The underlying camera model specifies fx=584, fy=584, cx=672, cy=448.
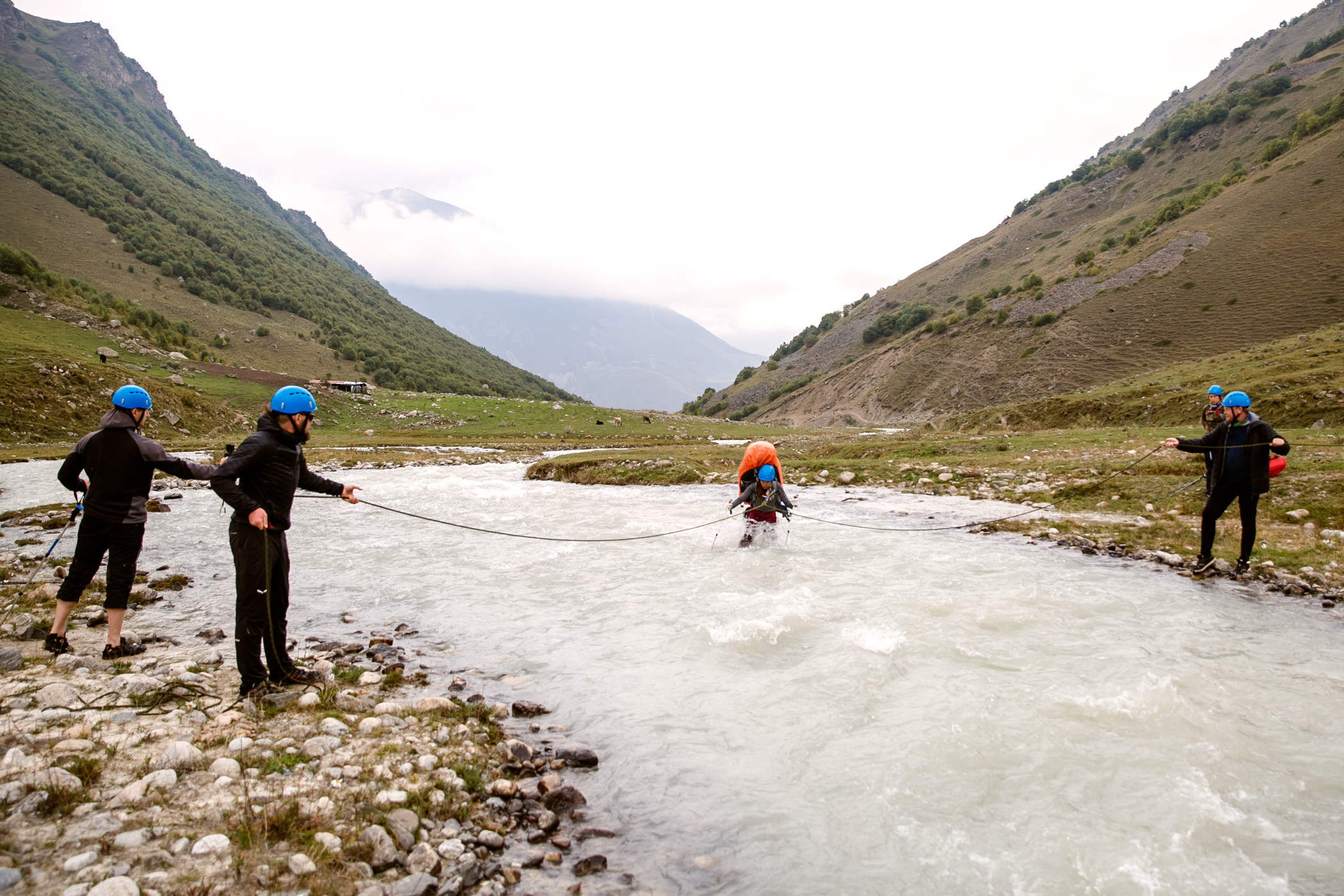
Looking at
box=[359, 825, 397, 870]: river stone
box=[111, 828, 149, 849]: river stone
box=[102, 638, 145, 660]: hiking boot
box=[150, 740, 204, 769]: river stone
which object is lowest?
box=[102, 638, 145, 660]: hiking boot

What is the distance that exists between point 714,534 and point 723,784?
1022 cm

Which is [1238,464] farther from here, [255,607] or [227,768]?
[255,607]

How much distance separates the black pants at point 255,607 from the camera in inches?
254

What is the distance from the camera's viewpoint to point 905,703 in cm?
698

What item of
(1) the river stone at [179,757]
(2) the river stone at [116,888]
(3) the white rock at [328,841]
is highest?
(2) the river stone at [116,888]

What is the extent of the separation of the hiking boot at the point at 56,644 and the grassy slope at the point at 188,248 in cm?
8146

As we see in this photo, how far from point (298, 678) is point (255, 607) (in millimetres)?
995

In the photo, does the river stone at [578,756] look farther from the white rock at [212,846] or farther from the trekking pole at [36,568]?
the trekking pole at [36,568]

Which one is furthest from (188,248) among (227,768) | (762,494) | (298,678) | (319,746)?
(227,768)

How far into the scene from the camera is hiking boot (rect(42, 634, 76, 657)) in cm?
741

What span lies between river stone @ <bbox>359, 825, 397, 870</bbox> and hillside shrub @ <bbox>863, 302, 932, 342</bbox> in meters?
139

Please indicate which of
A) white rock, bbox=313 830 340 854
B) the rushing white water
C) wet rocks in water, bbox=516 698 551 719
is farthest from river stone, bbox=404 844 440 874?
wet rocks in water, bbox=516 698 551 719

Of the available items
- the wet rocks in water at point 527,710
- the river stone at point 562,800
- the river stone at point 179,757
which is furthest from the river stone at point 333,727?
the river stone at point 562,800

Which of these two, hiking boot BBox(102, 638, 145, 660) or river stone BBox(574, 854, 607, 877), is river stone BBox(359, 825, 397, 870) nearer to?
river stone BBox(574, 854, 607, 877)
